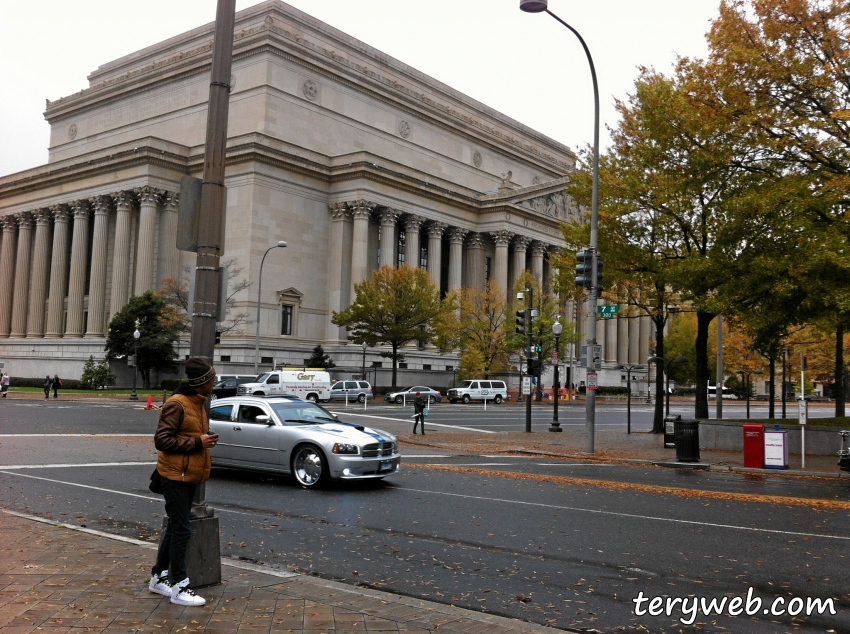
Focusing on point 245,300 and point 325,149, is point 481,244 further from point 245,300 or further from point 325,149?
point 245,300

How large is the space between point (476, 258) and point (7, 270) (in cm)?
4621

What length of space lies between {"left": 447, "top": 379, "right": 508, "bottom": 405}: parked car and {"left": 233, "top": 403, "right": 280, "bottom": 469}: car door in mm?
45943

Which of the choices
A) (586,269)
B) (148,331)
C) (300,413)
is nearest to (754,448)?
(586,269)

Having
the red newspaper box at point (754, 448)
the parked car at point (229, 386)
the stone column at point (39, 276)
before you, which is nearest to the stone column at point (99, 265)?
the stone column at point (39, 276)

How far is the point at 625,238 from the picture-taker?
28.3 metres

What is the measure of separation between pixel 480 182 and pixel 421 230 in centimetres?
1746

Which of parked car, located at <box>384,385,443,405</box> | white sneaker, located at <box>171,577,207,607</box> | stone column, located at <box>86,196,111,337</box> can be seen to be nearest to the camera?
white sneaker, located at <box>171,577,207,607</box>

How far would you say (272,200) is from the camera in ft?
206

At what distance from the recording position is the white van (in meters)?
44.1

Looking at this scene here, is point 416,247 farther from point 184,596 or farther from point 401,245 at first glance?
point 184,596

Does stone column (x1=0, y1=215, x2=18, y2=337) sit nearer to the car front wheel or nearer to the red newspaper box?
the car front wheel

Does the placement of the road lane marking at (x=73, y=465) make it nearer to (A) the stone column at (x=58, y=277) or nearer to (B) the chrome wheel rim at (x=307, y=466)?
(B) the chrome wheel rim at (x=307, y=466)

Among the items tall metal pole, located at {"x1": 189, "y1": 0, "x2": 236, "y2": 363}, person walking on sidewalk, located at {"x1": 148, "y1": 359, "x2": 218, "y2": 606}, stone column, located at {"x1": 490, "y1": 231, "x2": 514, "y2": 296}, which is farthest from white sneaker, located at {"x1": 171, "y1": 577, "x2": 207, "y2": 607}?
stone column, located at {"x1": 490, "y1": 231, "x2": 514, "y2": 296}

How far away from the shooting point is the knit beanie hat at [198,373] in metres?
6.50
